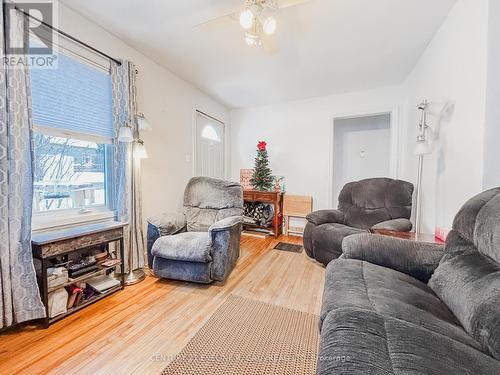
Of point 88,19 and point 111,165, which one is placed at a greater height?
point 88,19

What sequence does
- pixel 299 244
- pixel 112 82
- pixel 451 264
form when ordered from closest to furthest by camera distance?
pixel 451 264 < pixel 112 82 < pixel 299 244

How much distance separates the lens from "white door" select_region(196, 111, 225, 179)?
142 inches

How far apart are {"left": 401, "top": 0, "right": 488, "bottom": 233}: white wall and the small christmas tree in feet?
7.39

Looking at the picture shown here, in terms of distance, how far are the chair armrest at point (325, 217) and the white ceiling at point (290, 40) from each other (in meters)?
1.76

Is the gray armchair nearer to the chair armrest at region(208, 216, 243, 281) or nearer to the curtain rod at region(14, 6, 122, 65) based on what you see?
the chair armrest at region(208, 216, 243, 281)

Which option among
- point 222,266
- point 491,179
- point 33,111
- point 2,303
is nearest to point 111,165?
point 33,111

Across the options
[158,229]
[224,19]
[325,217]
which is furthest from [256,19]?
[325,217]

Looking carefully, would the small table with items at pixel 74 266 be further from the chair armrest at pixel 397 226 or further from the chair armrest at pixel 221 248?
the chair armrest at pixel 397 226

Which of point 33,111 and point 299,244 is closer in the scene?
point 33,111

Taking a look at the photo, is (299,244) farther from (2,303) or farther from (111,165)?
(2,303)

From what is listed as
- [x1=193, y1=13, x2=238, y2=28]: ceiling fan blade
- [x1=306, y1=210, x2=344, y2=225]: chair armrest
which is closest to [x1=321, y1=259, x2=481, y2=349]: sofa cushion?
[x1=306, y1=210, x2=344, y2=225]: chair armrest

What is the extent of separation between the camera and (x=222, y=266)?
81.1 inches

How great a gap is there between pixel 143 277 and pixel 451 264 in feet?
8.01

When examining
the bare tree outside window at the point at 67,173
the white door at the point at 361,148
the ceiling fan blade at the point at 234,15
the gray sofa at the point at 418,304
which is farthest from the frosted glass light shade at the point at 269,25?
the white door at the point at 361,148
